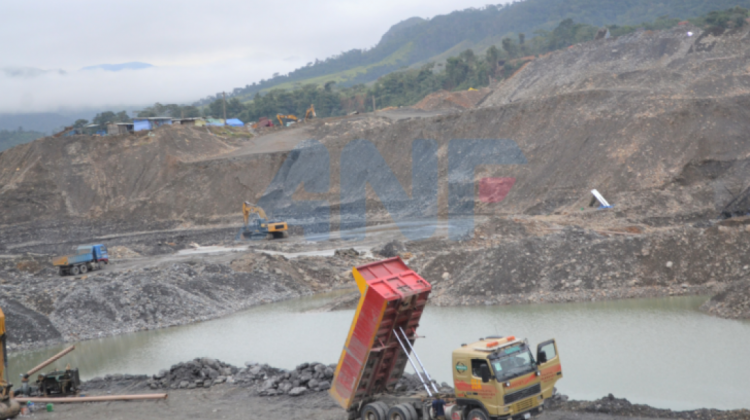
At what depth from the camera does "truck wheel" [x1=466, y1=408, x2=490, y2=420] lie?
903 centimetres

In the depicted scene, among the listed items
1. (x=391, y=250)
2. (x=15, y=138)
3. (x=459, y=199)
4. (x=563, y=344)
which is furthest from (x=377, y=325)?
(x=15, y=138)

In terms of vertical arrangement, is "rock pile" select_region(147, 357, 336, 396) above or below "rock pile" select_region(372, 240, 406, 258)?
above

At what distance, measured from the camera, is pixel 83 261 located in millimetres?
32781

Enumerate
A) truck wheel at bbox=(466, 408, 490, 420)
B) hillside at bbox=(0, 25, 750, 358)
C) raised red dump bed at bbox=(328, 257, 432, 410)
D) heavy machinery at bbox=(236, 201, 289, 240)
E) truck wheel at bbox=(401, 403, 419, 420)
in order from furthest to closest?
heavy machinery at bbox=(236, 201, 289, 240) → hillside at bbox=(0, 25, 750, 358) → raised red dump bed at bbox=(328, 257, 432, 410) → truck wheel at bbox=(401, 403, 419, 420) → truck wheel at bbox=(466, 408, 490, 420)

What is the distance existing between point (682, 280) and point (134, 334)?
674 inches

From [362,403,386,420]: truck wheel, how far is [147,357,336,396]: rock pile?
113 inches

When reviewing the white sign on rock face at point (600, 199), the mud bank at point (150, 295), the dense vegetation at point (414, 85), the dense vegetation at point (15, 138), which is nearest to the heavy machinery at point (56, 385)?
the mud bank at point (150, 295)

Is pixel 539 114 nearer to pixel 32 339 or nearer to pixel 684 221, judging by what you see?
pixel 684 221

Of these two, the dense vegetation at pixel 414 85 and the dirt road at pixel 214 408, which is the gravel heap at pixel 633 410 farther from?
the dense vegetation at pixel 414 85

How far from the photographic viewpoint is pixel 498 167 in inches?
1751

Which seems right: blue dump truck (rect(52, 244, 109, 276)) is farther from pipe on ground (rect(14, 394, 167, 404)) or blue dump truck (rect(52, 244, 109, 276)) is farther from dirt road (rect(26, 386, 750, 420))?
dirt road (rect(26, 386, 750, 420))

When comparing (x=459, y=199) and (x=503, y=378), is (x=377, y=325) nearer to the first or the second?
(x=503, y=378)

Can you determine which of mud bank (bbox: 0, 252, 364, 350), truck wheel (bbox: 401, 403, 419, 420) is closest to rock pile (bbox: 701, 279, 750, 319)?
truck wheel (bbox: 401, 403, 419, 420)

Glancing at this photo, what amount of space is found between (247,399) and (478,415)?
5.76 metres
